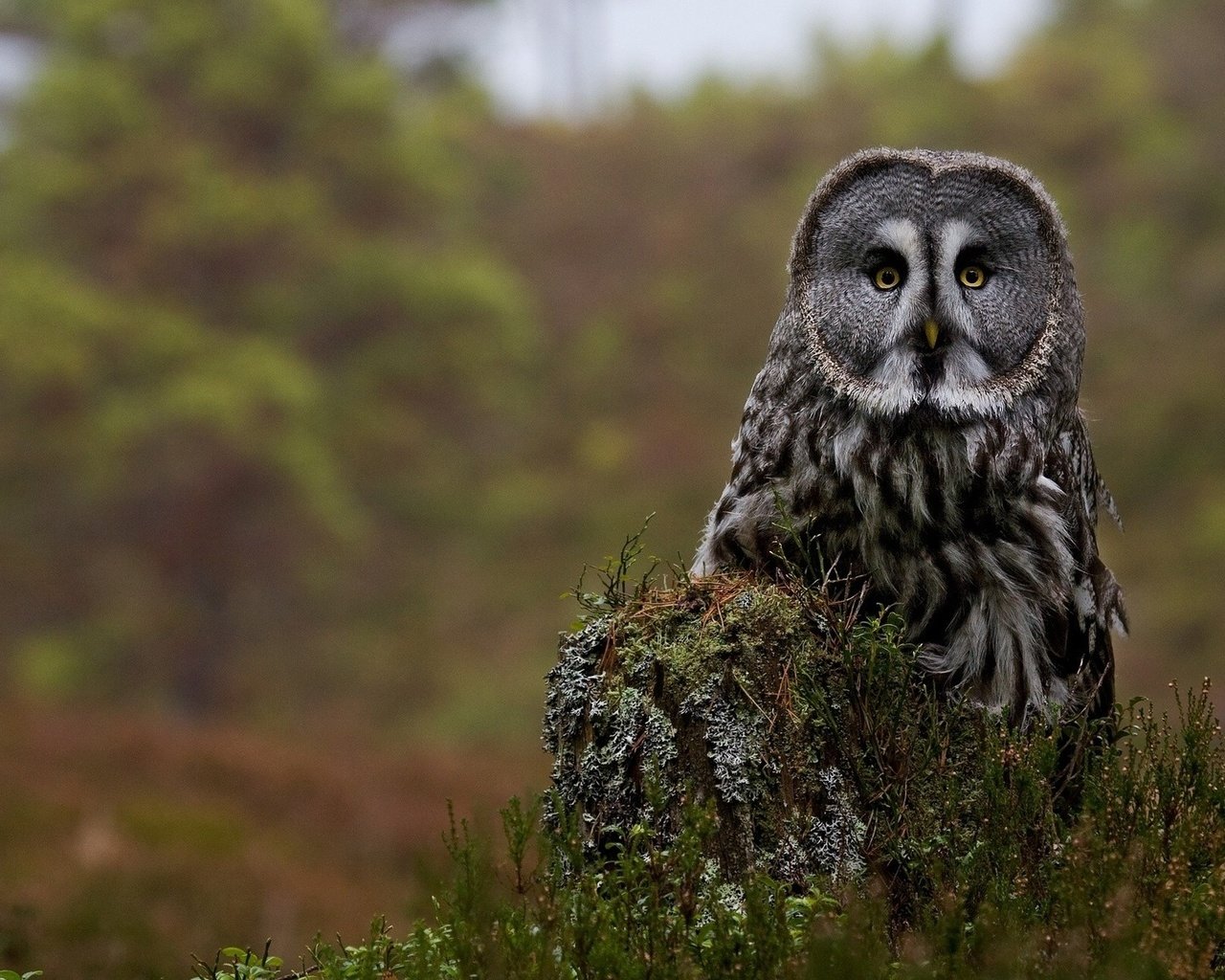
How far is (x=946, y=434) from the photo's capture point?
3.32 metres

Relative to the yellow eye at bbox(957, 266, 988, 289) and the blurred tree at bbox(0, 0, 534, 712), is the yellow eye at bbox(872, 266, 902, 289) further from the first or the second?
the blurred tree at bbox(0, 0, 534, 712)

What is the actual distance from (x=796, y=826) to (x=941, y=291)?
4.17 ft

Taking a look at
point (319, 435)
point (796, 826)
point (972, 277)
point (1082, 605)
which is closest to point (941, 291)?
point (972, 277)

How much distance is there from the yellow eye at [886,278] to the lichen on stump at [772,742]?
82 centimetres

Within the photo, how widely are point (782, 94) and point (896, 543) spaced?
2545 centimetres

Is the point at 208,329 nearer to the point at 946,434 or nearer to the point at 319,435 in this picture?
the point at 319,435

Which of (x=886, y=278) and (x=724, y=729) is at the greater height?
(x=886, y=278)

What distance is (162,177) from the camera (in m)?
14.7

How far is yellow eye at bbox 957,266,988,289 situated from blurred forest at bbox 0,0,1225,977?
607cm

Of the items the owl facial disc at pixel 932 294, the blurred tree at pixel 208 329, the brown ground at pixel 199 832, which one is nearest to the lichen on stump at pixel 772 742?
the owl facial disc at pixel 932 294

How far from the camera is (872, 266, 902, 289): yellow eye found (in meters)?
3.46

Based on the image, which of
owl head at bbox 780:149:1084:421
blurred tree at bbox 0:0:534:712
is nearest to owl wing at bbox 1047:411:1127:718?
owl head at bbox 780:149:1084:421

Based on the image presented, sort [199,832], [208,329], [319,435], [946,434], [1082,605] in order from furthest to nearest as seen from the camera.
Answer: [319,435], [208,329], [199,832], [1082,605], [946,434]

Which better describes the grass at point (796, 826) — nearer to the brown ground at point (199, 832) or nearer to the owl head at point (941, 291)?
the owl head at point (941, 291)
